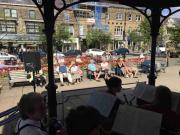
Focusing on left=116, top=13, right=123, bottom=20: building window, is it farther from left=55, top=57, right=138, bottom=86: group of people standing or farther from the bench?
the bench

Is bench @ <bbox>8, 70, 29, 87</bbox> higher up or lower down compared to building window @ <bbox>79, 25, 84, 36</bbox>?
lower down

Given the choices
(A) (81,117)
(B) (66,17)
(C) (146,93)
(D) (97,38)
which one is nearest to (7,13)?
(B) (66,17)

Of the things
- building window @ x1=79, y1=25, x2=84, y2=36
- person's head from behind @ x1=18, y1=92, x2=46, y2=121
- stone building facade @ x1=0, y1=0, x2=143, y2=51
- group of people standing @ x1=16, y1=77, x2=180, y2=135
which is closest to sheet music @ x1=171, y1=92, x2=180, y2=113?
group of people standing @ x1=16, y1=77, x2=180, y2=135

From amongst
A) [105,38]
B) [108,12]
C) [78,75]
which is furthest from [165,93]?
[108,12]

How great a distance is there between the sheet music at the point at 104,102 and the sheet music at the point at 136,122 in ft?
1.69

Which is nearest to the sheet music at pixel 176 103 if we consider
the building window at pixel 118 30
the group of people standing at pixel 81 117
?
the group of people standing at pixel 81 117

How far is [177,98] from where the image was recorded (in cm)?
460

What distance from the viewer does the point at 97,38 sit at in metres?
50.7

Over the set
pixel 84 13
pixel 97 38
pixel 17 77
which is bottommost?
pixel 17 77

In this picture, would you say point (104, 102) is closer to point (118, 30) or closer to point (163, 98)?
point (163, 98)

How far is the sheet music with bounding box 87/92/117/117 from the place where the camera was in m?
4.12

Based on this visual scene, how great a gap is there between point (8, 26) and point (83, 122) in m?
46.5

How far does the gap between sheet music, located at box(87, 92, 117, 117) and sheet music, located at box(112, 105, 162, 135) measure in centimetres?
52

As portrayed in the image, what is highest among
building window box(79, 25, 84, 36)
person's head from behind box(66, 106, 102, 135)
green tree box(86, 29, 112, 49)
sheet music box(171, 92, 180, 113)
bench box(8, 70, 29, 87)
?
building window box(79, 25, 84, 36)
